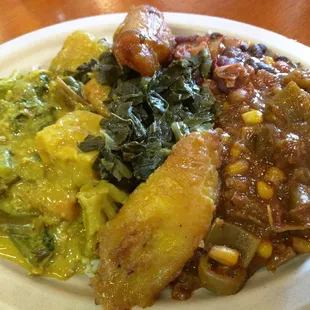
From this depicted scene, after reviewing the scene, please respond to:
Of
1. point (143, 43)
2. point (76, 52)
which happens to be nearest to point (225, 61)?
point (143, 43)

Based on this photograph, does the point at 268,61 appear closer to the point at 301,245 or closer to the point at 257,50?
the point at 257,50

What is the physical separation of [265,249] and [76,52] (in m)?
2.54

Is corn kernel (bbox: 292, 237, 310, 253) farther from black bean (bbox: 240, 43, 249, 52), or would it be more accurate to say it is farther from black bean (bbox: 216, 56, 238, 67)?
black bean (bbox: 240, 43, 249, 52)

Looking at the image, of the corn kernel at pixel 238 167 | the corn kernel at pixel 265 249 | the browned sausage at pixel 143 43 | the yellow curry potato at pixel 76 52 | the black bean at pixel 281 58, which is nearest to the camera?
the corn kernel at pixel 265 249

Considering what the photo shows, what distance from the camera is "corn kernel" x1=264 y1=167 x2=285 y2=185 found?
243cm

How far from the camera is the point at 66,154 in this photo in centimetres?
271

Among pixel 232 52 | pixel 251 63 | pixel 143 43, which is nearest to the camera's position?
pixel 143 43

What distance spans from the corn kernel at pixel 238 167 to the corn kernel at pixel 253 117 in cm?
31

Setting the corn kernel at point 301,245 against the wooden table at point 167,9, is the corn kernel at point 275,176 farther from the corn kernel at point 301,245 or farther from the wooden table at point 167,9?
the wooden table at point 167,9

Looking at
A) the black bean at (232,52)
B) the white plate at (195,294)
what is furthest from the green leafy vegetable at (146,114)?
the white plate at (195,294)

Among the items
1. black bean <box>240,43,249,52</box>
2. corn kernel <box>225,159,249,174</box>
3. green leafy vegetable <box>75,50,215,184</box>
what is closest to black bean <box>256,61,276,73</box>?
black bean <box>240,43,249,52</box>

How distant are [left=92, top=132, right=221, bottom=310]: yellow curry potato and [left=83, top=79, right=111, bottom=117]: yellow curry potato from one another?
3.63 ft

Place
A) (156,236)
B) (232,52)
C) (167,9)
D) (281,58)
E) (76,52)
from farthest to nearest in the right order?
(167,9) → (76,52) → (281,58) → (232,52) → (156,236)

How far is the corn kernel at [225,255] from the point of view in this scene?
2.30m
